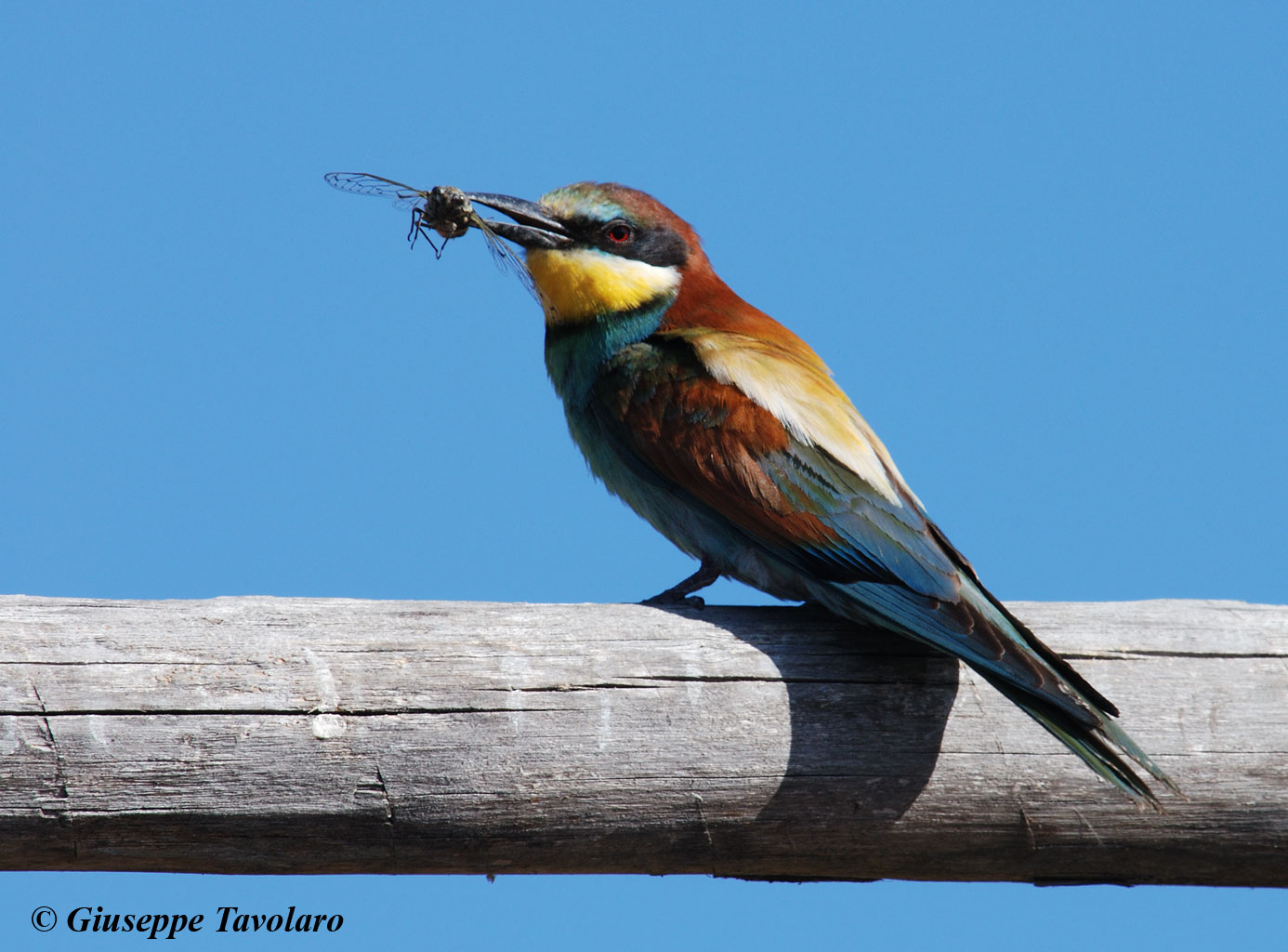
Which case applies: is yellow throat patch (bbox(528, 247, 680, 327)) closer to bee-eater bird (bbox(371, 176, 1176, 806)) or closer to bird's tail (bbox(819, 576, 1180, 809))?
bee-eater bird (bbox(371, 176, 1176, 806))

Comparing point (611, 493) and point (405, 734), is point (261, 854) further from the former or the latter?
point (611, 493)

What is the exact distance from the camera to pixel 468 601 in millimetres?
1922

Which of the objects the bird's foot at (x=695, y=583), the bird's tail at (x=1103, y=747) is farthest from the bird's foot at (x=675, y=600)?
the bird's tail at (x=1103, y=747)

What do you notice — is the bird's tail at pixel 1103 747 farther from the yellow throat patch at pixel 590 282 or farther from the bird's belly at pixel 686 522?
the yellow throat patch at pixel 590 282

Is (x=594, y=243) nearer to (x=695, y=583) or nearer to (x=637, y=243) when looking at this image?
(x=637, y=243)

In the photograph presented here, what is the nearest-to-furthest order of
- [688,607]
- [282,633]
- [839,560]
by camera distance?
[282,633], [688,607], [839,560]

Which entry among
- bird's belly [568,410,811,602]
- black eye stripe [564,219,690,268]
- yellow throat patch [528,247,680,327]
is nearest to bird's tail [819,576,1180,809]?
bird's belly [568,410,811,602]

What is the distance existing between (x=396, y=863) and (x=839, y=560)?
918mm

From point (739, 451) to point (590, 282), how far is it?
71 centimetres

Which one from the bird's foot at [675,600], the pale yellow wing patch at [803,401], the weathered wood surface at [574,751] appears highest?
the pale yellow wing patch at [803,401]

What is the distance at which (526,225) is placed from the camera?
304cm

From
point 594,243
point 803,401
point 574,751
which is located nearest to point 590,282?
point 594,243

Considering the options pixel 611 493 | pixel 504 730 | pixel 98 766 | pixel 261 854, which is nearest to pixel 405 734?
pixel 504 730

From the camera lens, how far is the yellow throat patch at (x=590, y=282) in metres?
2.91
